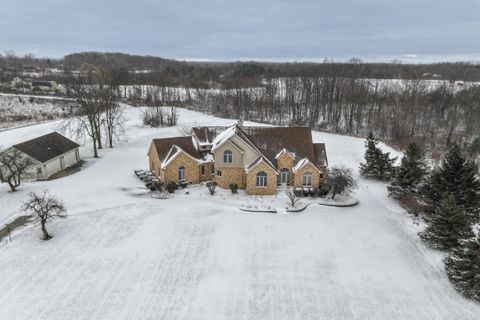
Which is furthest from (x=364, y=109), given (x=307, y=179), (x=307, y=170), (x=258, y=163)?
(x=258, y=163)

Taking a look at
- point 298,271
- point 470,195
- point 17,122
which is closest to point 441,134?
point 470,195

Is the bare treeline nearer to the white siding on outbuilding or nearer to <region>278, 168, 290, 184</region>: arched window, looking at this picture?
<region>278, 168, 290, 184</region>: arched window

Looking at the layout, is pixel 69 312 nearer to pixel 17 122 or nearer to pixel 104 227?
pixel 104 227

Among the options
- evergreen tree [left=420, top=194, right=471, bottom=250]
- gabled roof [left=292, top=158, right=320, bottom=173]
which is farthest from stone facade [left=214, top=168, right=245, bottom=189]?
evergreen tree [left=420, top=194, right=471, bottom=250]

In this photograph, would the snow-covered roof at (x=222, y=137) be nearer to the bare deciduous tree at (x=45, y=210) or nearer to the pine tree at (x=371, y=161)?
the bare deciduous tree at (x=45, y=210)

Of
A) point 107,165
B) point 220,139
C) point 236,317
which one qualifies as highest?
point 220,139

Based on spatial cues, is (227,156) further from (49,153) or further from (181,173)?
(49,153)
